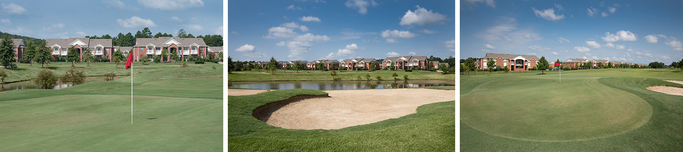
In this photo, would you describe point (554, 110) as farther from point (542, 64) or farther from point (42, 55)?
point (42, 55)

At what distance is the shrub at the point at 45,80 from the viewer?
14.2 metres

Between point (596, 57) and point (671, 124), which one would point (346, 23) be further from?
point (671, 124)

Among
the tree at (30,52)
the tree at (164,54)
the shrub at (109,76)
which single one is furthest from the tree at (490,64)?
the tree at (164,54)

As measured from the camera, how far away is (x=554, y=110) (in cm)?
466

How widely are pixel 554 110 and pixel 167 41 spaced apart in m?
26.1

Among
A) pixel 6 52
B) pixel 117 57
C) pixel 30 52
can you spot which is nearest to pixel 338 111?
pixel 6 52

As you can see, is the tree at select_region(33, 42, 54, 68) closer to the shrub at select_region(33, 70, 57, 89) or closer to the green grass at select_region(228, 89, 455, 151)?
the shrub at select_region(33, 70, 57, 89)

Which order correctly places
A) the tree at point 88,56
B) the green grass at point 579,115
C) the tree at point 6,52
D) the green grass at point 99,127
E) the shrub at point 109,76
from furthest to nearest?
1. the tree at point 88,56
2. the shrub at point 109,76
3. the tree at point 6,52
4. the green grass at point 99,127
5. the green grass at point 579,115

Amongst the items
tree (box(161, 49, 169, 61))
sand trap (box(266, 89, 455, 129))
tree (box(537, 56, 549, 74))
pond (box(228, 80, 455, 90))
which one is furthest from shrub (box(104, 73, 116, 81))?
tree (box(537, 56, 549, 74))

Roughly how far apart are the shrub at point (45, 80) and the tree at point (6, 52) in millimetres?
2138

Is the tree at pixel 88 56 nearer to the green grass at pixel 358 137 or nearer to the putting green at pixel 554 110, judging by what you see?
the green grass at pixel 358 137

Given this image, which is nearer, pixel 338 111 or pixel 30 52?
pixel 338 111

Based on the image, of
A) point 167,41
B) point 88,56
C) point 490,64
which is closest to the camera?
point 490,64

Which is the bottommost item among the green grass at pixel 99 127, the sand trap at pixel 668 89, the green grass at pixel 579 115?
the green grass at pixel 99 127
